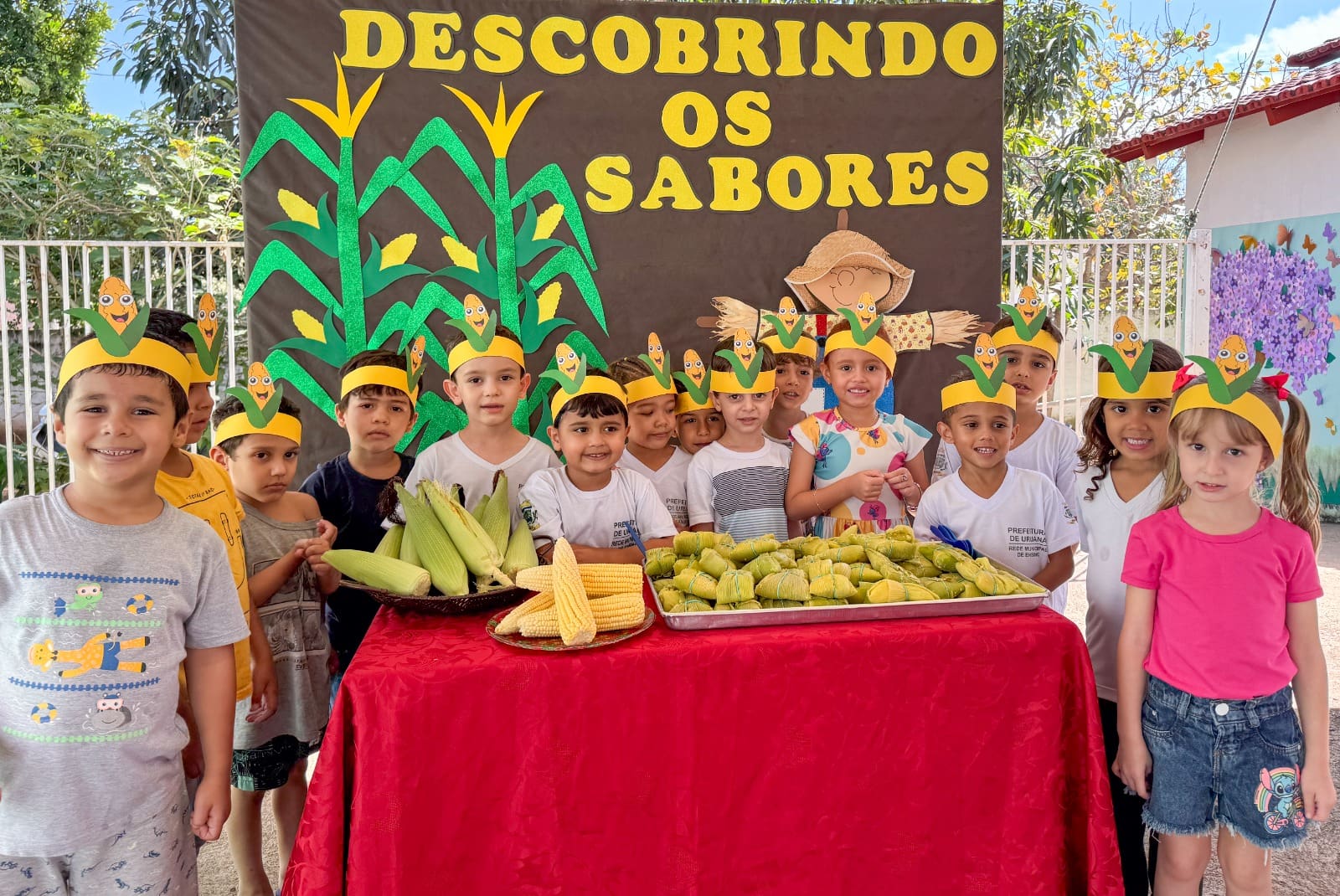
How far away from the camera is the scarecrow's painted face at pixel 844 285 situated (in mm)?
4738

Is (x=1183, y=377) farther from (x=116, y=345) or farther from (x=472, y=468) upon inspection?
(x=116, y=345)

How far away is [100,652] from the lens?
1754 mm

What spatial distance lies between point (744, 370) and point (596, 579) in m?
1.32

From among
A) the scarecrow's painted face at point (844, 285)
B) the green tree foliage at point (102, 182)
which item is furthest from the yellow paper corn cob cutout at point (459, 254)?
the green tree foliage at point (102, 182)

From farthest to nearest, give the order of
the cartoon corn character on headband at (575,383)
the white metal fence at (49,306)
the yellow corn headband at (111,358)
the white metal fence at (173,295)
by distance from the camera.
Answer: the white metal fence at (49,306), the white metal fence at (173,295), the cartoon corn character on headband at (575,383), the yellow corn headband at (111,358)

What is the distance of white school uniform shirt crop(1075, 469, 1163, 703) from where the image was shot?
2.41 m

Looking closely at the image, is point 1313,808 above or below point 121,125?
below

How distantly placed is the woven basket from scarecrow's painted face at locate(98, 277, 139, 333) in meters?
0.76

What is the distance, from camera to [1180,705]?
6.60ft

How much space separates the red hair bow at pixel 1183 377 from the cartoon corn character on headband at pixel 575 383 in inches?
65.0

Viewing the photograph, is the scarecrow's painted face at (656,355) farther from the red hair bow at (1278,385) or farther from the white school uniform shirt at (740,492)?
the red hair bow at (1278,385)

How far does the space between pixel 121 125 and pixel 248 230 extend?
18.5 ft

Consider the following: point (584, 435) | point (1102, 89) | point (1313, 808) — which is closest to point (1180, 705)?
point (1313, 808)

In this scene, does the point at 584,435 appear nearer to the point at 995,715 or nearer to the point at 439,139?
the point at 995,715
